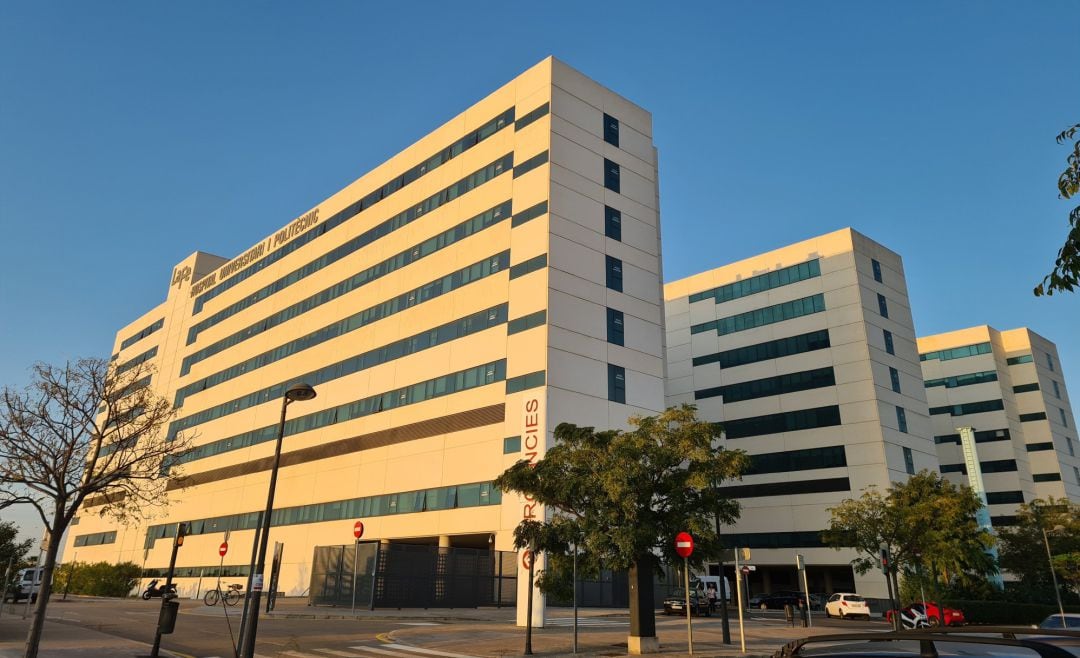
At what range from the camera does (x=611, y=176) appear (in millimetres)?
51594

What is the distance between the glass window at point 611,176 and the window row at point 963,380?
2719 inches

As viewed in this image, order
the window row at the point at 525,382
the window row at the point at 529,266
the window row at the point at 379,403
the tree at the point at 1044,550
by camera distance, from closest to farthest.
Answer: the window row at the point at 525,382 < the window row at the point at 529,266 < the window row at the point at 379,403 < the tree at the point at 1044,550

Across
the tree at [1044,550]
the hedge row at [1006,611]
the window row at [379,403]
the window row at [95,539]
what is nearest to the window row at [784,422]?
the tree at [1044,550]

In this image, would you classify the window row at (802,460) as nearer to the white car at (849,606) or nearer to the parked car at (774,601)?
the parked car at (774,601)

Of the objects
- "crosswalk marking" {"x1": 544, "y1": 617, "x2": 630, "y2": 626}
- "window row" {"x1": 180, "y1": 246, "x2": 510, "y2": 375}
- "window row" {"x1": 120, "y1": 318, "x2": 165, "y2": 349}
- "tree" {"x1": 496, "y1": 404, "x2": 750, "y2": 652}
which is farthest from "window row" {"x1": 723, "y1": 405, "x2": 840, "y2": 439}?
"window row" {"x1": 120, "y1": 318, "x2": 165, "y2": 349}

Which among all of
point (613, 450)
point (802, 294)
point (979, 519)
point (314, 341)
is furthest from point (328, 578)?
point (802, 294)

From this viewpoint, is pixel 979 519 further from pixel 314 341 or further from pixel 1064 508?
pixel 314 341

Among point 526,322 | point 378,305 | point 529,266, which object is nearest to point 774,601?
point 526,322

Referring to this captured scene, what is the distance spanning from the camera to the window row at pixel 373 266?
169ft

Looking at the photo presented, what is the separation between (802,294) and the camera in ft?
234

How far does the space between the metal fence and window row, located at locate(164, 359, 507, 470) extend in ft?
36.0

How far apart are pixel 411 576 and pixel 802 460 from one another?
4105 cm

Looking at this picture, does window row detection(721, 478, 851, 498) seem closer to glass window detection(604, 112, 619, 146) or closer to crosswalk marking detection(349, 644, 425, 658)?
glass window detection(604, 112, 619, 146)

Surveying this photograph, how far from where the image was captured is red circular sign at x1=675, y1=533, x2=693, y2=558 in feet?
64.6
